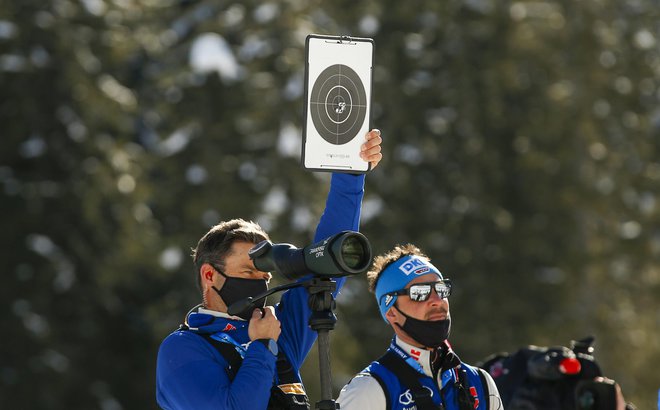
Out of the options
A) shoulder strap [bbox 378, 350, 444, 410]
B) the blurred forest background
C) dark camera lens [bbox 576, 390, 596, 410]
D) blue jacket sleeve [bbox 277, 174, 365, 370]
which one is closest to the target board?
blue jacket sleeve [bbox 277, 174, 365, 370]

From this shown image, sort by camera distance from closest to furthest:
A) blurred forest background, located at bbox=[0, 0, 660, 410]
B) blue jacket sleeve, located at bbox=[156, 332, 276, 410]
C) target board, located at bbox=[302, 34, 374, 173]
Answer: blue jacket sleeve, located at bbox=[156, 332, 276, 410] → target board, located at bbox=[302, 34, 374, 173] → blurred forest background, located at bbox=[0, 0, 660, 410]

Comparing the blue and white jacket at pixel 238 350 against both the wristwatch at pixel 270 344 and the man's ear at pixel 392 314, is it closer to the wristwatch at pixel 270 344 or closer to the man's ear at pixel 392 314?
the wristwatch at pixel 270 344

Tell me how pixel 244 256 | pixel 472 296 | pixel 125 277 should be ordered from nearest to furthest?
pixel 244 256 < pixel 125 277 < pixel 472 296

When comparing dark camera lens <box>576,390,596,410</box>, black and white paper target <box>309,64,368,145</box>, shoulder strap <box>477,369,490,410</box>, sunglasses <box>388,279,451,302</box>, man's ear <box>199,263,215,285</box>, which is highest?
black and white paper target <box>309,64,368,145</box>

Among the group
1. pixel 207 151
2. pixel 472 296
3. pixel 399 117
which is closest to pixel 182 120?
pixel 207 151

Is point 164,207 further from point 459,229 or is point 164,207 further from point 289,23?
point 459,229

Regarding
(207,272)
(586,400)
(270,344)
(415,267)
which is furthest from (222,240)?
(586,400)

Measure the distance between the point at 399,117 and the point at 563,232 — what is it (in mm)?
2995

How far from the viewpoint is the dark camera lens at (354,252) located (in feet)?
16.8

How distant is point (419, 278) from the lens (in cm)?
620

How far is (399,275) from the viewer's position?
626 cm

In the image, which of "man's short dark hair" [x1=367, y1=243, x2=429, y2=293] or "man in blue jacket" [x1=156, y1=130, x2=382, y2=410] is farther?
"man's short dark hair" [x1=367, y1=243, x2=429, y2=293]

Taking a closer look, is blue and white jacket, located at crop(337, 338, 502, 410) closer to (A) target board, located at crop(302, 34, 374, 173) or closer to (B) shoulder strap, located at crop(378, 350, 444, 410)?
(B) shoulder strap, located at crop(378, 350, 444, 410)

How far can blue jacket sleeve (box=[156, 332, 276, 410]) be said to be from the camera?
5410mm
